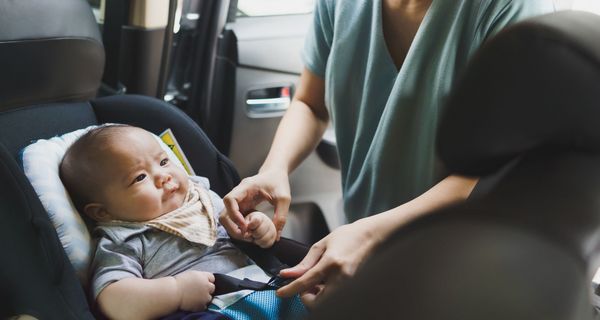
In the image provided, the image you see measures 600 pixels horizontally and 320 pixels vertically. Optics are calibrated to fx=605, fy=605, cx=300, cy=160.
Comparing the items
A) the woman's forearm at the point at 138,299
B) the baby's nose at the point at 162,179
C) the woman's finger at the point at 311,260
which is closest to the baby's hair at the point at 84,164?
the baby's nose at the point at 162,179

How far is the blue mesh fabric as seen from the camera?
0.92 m

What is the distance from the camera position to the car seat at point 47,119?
87cm

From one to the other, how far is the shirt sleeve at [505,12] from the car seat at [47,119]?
1.82 ft

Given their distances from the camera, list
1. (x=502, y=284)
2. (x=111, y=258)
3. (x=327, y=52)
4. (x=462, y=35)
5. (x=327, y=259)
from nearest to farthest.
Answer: (x=502, y=284) → (x=327, y=259) → (x=462, y=35) → (x=111, y=258) → (x=327, y=52)

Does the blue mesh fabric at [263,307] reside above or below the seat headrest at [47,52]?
below

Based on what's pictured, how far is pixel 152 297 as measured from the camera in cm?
97

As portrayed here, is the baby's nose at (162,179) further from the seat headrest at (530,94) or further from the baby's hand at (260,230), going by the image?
the seat headrest at (530,94)

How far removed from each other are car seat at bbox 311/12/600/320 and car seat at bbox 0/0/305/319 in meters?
0.66

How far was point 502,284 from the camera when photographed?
1.07ft

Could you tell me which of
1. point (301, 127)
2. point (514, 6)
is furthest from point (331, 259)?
point (301, 127)

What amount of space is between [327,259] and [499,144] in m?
0.37

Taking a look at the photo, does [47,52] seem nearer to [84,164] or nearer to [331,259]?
[84,164]

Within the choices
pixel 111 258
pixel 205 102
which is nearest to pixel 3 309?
pixel 111 258

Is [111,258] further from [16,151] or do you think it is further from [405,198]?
[405,198]
